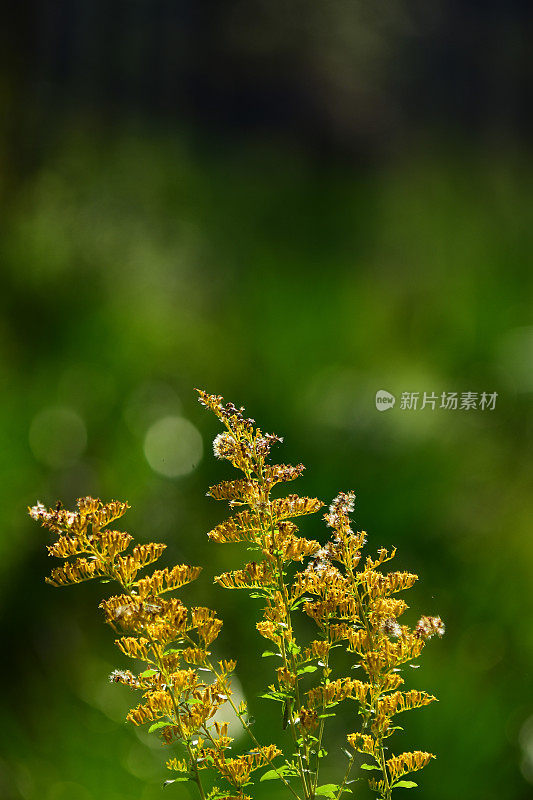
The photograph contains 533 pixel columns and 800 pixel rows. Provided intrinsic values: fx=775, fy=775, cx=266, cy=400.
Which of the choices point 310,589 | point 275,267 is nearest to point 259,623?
point 310,589

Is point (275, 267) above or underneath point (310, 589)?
above

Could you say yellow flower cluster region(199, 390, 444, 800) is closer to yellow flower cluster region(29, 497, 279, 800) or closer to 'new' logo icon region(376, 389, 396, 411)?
yellow flower cluster region(29, 497, 279, 800)

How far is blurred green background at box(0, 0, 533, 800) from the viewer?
3.26 feet

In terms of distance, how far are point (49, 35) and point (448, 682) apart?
3.26 ft

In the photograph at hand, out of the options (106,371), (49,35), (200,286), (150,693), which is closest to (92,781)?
(150,693)

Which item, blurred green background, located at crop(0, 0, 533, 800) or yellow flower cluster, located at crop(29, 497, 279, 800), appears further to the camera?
blurred green background, located at crop(0, 0, 533, 800)

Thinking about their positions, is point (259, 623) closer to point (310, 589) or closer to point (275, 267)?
point (310, 589)

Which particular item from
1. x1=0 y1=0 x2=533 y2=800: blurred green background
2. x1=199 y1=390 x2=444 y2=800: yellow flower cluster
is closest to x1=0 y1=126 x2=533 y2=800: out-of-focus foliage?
x1=0 y1=0 x2=533 y2=800: blurred green background

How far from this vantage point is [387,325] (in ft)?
3.35

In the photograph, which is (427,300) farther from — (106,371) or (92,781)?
(92,781)

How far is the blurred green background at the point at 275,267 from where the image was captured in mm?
994

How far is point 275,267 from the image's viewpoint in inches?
40.7

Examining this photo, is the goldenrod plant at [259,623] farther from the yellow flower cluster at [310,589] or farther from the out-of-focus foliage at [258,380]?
the out-of-focus foliage at [258,380]

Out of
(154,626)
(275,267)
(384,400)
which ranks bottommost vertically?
(154,626)
